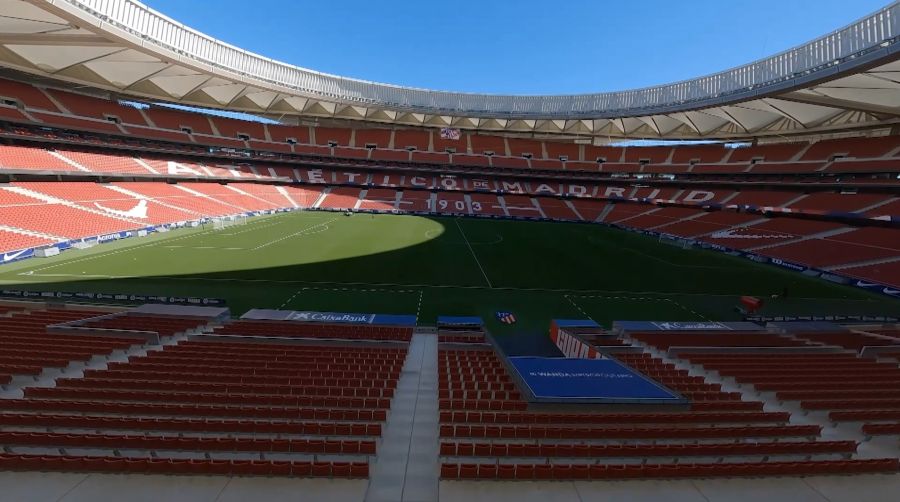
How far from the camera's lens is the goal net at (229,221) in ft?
121

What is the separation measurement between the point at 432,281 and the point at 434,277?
2.80ft

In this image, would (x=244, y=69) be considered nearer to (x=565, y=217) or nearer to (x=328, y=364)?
(x=328, y=364)

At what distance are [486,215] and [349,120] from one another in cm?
2787

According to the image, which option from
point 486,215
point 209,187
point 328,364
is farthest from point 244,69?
point 328,364

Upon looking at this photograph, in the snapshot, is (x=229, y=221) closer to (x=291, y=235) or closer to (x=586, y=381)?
(x=291, y=235)

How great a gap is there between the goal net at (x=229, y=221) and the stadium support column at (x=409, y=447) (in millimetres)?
34057

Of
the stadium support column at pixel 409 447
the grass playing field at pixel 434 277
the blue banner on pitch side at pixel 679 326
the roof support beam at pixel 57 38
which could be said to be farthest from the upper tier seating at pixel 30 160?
the blue banner on pitch side at pixel 679 326

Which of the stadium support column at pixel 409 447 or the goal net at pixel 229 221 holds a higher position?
the goal net at pixel 229 221

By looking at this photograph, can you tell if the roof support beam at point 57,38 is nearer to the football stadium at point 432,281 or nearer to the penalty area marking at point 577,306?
the football stadium at point 432,281

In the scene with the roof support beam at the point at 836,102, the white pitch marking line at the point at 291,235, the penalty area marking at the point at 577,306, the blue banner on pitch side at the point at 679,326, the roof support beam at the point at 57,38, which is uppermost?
the roof support beam at the point at 57,38

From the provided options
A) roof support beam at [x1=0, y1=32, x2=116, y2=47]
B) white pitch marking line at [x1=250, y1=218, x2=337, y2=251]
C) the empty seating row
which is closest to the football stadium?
the empty seating row

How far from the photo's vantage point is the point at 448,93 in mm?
54188

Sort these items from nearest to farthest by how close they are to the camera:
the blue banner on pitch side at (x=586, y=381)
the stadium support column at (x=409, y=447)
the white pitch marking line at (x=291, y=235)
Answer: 1. the stadium support column at (x=409, y=447)
2. the blue banner on pitch side at (x=586, y=381)
3. the white pitch marking line at (x=291, y=235)

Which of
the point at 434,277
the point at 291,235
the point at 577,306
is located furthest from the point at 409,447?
the point at 291,235
